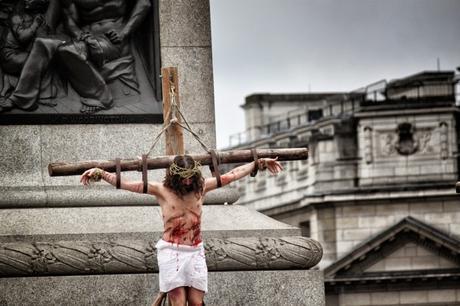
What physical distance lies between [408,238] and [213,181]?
8746 centimetres

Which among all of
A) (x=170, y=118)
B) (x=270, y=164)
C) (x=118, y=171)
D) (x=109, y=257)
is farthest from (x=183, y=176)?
(x=109, y=257)

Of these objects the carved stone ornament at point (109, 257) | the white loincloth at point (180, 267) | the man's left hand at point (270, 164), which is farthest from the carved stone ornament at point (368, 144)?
the white loincloth at point (180, 267)

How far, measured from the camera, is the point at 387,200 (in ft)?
354

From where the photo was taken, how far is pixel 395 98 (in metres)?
109

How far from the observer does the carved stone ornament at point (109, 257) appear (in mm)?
23688

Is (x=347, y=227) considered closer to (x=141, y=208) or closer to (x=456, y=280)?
(x=456, y=280)

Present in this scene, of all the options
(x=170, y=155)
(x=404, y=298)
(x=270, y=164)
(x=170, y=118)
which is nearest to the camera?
(x=270, y=164)

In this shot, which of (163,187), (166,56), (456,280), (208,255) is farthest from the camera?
(456,280)

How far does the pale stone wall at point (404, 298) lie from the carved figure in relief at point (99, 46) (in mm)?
79750

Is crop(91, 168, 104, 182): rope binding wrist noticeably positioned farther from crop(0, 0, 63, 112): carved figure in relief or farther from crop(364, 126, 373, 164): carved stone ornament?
crop(364, 126, 373, 164): carved stone ornament

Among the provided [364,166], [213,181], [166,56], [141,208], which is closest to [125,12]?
[166,56]

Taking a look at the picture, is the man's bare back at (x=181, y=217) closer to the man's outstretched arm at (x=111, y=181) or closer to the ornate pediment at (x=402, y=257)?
the man's outstretched arm at (x=111, y=181)

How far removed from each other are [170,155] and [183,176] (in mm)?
1244

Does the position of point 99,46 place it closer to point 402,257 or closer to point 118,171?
point 118,171
